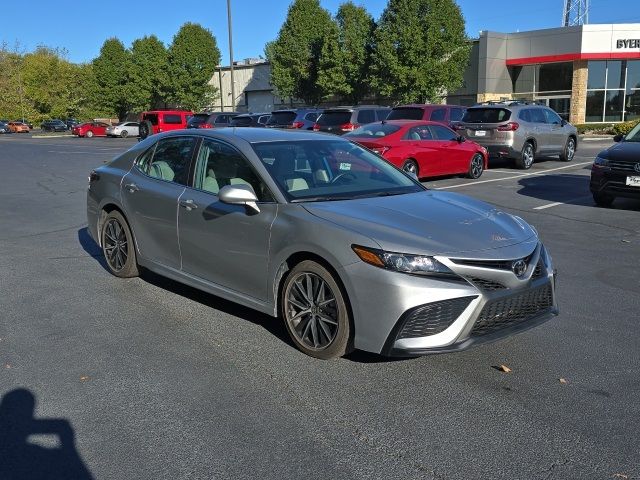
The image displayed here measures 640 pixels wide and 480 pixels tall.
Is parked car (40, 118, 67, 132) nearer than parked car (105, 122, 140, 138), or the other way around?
parked car (105, 122, 140, 138)

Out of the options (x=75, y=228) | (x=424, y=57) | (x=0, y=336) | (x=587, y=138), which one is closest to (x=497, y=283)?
(x=0, y=336)

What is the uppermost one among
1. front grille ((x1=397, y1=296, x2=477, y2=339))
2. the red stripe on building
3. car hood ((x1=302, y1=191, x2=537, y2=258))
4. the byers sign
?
the byers sign

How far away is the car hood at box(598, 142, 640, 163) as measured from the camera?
32.0ft

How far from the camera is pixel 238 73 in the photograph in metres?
59.4

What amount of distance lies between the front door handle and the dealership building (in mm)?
38332

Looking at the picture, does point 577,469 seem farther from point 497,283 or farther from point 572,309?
point 572,309

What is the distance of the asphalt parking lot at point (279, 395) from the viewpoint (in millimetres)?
3072

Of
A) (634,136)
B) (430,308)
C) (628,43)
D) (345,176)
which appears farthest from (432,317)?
(628,43)

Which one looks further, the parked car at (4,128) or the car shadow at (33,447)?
the parked car at (4,128)

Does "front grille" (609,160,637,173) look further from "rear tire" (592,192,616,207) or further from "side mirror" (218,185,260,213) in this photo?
"side mirror" (218,185,260,213)

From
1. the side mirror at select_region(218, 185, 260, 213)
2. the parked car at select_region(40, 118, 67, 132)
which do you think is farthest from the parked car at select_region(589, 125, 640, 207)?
the parked car at select_region(40, 118, 67, 132)

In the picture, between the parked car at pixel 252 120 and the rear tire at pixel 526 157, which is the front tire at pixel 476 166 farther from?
the parked car at pixel 252 120

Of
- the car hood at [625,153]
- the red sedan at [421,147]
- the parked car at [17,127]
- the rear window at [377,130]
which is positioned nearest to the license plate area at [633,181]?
the car hood at [625,153]

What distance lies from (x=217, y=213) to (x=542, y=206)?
24.9 feet
